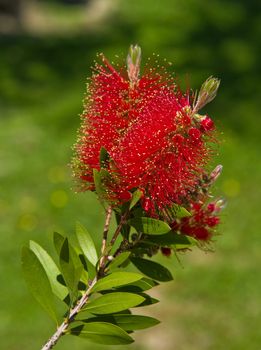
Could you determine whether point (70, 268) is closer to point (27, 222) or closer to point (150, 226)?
point (150, 226)

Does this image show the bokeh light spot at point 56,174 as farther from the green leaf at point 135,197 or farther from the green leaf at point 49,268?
the green leaf at point 135,197

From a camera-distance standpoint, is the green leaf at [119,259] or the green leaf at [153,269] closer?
the green leaf at [119,259]

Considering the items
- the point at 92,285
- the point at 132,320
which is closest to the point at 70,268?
the point at 92,285

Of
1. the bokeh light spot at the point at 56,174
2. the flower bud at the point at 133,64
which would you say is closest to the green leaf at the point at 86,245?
the flower bud at the point at 133,64

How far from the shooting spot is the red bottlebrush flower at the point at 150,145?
1452 mm

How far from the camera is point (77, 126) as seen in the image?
376 inches

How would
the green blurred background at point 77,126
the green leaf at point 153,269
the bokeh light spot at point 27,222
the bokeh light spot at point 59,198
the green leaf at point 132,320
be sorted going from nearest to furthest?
the green leaf at point 132,320
the green leaf at point 153,269
the green blurred background at point 77,126
the bokeh light spot at point 27,222
the bokeh light spot at point 59,198

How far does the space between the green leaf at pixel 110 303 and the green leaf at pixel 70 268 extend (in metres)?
0.05

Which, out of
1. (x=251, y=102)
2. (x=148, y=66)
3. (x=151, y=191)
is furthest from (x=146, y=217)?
(x=251, y=102)

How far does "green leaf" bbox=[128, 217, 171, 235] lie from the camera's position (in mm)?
1482

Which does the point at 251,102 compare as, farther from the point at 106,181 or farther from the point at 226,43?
the point at 106,181

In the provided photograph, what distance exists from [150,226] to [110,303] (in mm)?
177

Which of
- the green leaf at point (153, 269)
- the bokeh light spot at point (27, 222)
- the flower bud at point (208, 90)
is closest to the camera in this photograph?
the flower bud at point (208, 90)

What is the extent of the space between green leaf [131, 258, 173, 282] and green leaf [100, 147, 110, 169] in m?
0.29
